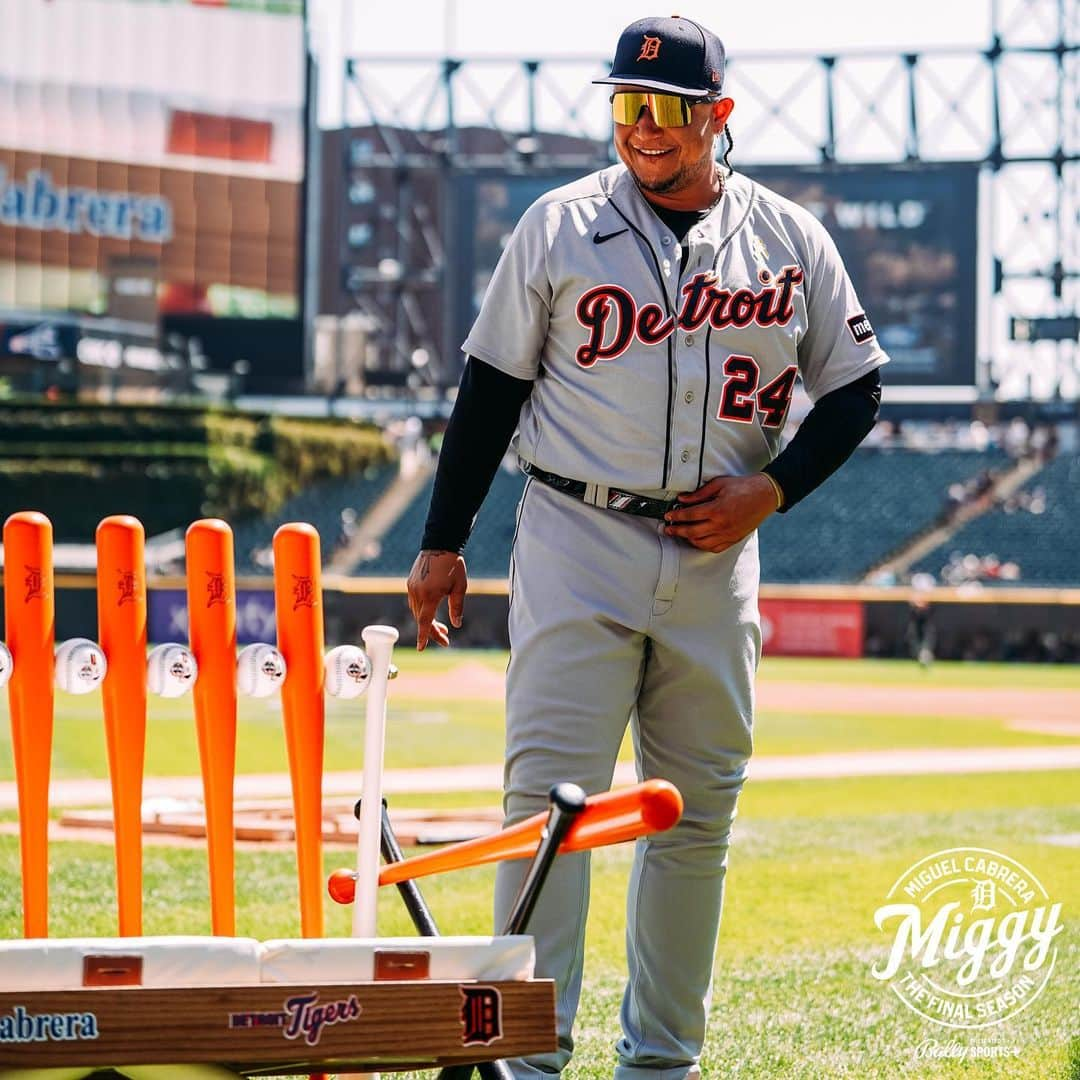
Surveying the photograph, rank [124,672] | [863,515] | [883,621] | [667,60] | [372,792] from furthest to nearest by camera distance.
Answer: [863,515]
[883,621]
[667,60]
[124,672]
[372,792]

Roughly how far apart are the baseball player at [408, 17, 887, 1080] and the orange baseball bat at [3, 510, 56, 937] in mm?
644

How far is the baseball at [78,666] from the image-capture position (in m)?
2.80

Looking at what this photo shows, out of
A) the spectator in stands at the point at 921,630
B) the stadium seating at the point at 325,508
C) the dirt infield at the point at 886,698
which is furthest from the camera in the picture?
the stadium seating at the point at 325,508

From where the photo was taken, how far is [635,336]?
3139 millimetres

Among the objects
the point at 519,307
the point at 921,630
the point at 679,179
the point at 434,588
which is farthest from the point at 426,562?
the point at 921,630

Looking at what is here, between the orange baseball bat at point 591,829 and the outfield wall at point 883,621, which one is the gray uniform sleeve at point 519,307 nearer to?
the orange baseball bat at point 591,829

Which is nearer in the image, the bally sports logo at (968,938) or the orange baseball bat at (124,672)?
the orange baseball bat at (124,672)

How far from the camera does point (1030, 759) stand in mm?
12148

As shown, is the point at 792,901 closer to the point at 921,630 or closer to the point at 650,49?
the point at 650,49

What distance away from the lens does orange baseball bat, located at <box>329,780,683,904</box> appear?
216cm

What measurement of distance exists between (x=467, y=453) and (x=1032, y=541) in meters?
31.4

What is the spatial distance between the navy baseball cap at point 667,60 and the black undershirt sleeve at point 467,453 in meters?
0.57

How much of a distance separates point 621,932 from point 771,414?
2.45 metres

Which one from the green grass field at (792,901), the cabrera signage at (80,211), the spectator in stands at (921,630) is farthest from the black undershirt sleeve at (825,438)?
the cabrera signage at (80,211)
